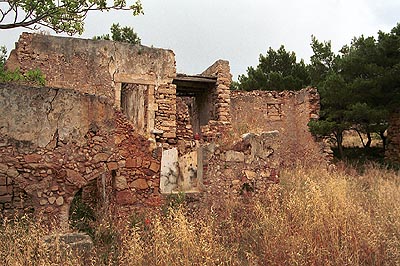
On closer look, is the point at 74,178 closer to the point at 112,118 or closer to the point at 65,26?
the point at 112,118

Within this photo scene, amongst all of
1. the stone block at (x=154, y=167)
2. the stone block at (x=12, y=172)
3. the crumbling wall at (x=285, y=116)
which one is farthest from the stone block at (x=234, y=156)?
the crumbling wall at (x=285, y=116)

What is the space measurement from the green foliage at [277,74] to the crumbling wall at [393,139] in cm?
571

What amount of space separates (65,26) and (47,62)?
120 inches

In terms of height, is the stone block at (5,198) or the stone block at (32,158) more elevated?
the stone block at (32,158)

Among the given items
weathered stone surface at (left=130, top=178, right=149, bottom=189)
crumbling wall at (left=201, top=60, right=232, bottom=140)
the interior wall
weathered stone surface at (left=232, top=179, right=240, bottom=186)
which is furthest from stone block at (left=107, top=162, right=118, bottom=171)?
crumbling wall at (left=201, top=60, right=232, bottom=140)

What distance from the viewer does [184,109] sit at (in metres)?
11.9

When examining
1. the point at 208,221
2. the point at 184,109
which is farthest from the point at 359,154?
the point at 208,221

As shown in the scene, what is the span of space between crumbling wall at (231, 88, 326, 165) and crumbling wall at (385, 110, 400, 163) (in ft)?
9.65

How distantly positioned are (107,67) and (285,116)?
6909 mm

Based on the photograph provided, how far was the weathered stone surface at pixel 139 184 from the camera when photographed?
5913mm

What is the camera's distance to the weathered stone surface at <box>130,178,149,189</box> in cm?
591

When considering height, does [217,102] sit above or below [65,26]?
below

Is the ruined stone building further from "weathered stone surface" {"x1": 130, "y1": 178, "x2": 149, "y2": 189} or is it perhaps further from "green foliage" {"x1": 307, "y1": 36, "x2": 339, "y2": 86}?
"green foliage" {"x1": 307, "y1": 36, "x2": 339, "y2": 86}

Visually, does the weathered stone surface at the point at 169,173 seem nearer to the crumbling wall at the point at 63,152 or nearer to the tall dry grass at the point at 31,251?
the crumbling wall at the point at 63,152
